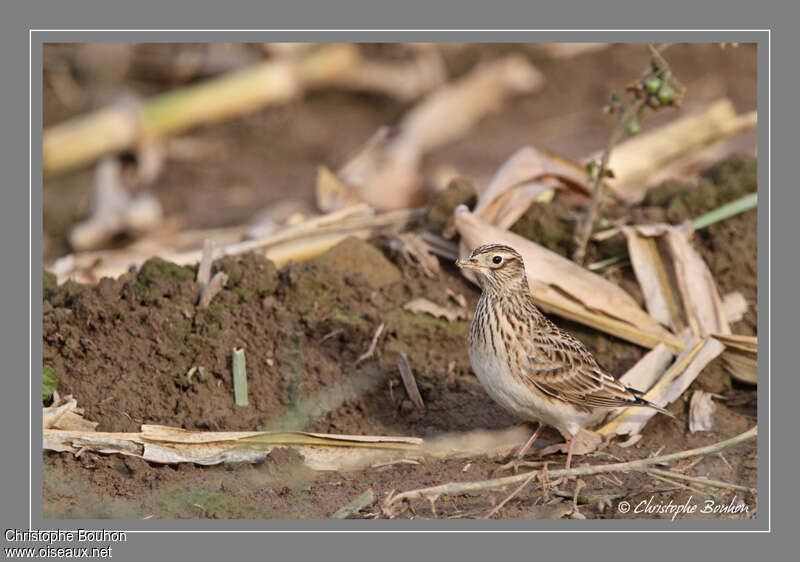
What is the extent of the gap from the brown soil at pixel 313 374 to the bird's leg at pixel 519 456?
6.5 inches

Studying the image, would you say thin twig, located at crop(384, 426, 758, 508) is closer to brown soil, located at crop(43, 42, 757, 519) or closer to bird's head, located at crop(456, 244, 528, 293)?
brown soil, located at crop(43, 42, 757, 519)

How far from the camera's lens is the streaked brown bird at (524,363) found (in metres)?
6.19

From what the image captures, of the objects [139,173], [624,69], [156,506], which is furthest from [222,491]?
[624,69]

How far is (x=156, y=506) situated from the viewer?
5637mm

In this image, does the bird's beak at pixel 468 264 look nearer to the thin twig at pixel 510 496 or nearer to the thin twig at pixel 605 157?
the thin twig at pixel 510 496

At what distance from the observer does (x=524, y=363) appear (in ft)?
20.4

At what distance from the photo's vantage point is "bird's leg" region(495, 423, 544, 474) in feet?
20.4

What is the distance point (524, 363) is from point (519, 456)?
660mm

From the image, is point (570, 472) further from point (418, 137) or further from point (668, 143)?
point (418, 137)

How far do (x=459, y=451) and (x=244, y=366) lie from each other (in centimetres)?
159

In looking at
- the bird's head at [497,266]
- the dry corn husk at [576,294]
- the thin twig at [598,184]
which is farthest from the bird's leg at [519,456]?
the thin twig at [598,184]

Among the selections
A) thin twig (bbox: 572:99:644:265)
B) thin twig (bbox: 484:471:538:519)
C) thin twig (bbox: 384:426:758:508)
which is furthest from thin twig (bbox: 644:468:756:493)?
thin twig (bbox: 572:99:644:265)

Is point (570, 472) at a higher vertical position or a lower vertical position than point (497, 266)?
lower

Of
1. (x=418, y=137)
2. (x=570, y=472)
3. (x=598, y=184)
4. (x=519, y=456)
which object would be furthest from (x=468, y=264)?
(x=418, y=137)
